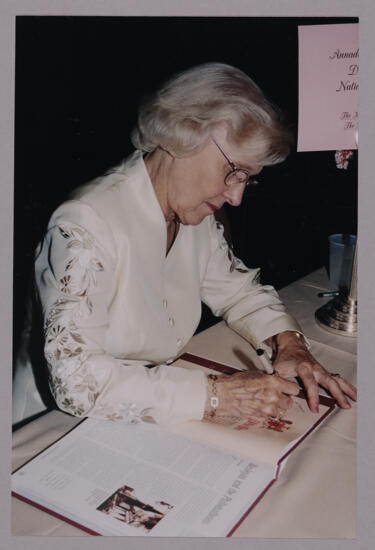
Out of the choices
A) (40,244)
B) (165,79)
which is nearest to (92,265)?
(40,244)

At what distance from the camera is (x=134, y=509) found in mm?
912

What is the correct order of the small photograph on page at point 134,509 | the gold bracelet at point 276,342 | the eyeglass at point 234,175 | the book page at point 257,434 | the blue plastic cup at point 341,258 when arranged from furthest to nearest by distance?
the blue plastic cup at point 341,258 < the gold bracelet at point 276,342 < the eyeglass at point 234,175 < the book page at point 257,434 < the small photograph on page at point 134,509

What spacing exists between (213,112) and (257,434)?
0.78 metres

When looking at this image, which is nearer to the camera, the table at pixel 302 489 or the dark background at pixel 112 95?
the table at pixel 302 489

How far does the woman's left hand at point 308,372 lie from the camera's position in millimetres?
1254

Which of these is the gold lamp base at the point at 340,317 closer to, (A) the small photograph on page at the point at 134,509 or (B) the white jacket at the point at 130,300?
(B) the white jacket at the point at 130,300

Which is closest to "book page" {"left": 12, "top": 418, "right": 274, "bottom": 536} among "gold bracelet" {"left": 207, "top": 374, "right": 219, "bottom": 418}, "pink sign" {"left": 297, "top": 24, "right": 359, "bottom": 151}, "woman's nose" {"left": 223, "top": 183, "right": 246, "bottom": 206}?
"gold bracelet" {"left": 207, "top": 374, "right": 219, "bottom": 418}

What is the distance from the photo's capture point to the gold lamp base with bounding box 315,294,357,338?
63.6 inches

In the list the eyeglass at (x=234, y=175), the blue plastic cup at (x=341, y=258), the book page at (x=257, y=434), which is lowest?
the book page at (x=257, y=434)

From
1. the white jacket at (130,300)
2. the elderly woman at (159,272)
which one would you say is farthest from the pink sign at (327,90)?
the white jacket at (130,300)

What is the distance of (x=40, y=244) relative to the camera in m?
1.29

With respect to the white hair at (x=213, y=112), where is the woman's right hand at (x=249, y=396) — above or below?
below

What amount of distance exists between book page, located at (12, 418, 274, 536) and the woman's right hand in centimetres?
12

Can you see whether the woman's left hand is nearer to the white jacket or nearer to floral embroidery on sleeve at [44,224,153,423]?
the white jacket
